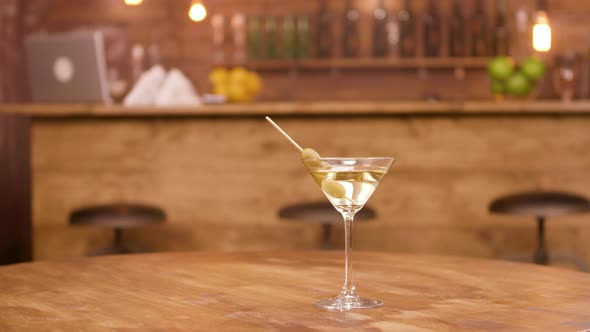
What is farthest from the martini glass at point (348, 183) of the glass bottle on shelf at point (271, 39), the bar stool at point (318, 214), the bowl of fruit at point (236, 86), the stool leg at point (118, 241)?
the glass bottle on shelf at point (271, 39)

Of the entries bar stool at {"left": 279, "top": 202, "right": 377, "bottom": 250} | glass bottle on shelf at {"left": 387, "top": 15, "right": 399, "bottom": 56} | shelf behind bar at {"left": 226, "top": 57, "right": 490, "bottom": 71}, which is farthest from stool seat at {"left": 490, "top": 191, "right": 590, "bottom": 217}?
glass bottle on shelf at {"left": 387, "top": 15, "right": 399, "bottom": 56}

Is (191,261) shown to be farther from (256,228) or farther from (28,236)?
(28,236)

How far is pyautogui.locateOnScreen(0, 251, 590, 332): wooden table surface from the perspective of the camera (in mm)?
997

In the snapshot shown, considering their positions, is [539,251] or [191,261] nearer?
[191,261]

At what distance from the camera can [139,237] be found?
3660 mm

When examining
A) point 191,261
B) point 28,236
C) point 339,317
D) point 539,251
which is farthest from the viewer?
point 28,236

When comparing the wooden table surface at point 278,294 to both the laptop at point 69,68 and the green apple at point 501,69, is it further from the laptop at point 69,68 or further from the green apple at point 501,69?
the green apple at point 501,69

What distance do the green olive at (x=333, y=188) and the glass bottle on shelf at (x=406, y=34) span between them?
4.32 metres

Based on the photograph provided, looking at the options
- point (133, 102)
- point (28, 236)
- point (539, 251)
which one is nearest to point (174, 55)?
point (28, 236)

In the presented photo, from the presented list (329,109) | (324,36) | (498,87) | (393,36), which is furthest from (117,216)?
(393,36)

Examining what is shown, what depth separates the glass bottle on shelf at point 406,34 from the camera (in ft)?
17.8

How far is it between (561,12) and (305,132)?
282 centimetres

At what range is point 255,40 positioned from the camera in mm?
5531

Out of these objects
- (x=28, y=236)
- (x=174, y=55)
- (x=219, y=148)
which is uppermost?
(x=174, y=55)
